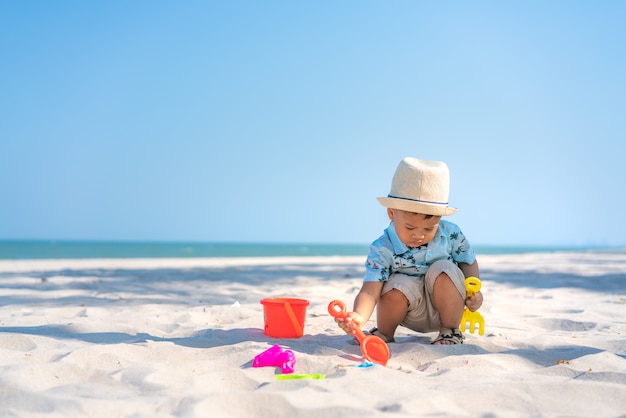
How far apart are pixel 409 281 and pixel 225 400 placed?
1387 millimetres

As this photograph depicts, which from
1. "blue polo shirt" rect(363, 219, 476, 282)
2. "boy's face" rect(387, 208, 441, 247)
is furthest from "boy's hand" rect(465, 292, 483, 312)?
"boy's face" rect(387, 208, 441, 247)

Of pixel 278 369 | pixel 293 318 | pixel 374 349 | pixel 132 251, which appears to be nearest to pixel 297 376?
pixel 278 369

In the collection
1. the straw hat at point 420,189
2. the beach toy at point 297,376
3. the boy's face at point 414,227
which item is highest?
the straw hat at point 420,189

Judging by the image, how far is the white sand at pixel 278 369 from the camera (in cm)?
176

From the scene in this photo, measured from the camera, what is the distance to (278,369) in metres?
2.20

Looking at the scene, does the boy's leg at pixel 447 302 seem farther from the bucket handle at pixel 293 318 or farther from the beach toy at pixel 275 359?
the beach toy at pixel 275 359

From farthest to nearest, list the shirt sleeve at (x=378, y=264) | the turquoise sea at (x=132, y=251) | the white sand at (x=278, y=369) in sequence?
1. the turquoise sea at (x=132, y=251)
2. the shirt sleeve at (x=378, y=264)
3. the white sand at (x=278, y=369)

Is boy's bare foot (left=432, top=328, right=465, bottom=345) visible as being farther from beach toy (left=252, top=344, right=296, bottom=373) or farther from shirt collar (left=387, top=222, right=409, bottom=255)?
beach toy (left=252, top=344, right=296, bottom=373)

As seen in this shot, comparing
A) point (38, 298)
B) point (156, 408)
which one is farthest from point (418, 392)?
point (38, 298)

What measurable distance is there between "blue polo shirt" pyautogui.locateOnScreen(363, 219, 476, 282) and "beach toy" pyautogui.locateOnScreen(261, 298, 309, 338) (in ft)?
1.28

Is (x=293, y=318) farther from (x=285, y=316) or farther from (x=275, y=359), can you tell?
(x=275, y=359)

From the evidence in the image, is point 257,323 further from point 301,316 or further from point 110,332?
point 110,332

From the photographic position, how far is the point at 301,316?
9.93 feet

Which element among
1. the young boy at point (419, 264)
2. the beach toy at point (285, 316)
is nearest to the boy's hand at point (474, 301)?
the young boy at point (419, 264)
